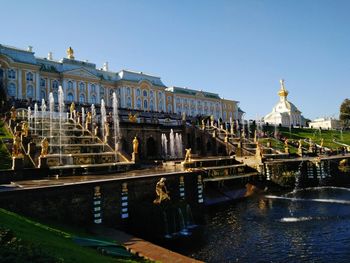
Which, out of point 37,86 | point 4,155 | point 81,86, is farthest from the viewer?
point 81,86

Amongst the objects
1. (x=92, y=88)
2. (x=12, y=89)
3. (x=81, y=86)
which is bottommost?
(x=12, y=89)

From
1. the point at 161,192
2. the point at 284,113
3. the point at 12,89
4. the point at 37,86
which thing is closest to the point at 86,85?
the point at 37,86

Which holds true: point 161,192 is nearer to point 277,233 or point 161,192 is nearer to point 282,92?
point 277,233

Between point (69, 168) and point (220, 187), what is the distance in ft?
41.1

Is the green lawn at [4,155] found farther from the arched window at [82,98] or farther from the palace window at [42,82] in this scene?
the arched window at [82,98]

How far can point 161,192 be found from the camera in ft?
59.2

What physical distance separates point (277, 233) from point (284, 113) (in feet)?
335

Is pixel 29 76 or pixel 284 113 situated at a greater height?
pixel 29 76

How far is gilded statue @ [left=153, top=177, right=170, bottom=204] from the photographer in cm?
1788

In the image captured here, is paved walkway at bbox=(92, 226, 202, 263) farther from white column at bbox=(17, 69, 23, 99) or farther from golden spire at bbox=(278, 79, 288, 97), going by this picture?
golden spire at bbox=(278, 79, 288, 97)

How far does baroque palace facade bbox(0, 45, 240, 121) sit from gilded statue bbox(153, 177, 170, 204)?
47.8 m

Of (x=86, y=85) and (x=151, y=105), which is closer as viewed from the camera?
(x=86, y=85)

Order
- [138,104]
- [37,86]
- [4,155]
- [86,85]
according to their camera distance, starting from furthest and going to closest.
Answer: [138,104], [86,85], [37,86], [4,155]

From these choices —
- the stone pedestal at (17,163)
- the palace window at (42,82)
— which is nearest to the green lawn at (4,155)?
the stone pedestal at (17,163)
